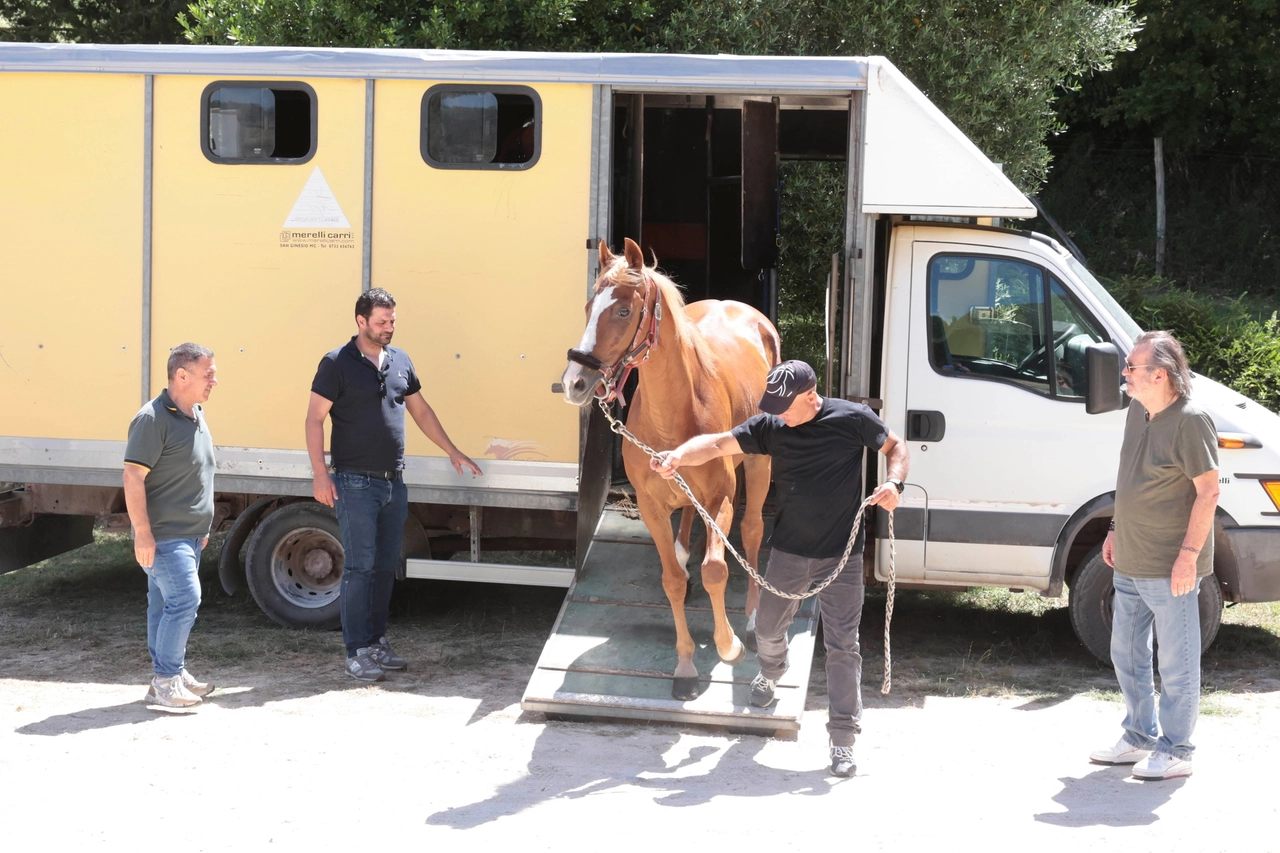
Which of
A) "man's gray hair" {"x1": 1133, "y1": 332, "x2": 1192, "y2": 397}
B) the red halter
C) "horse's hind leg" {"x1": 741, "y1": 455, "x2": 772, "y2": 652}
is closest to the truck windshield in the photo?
"man's gray hair" {"x1": 1133, "y1": 332, "x2": 1192, "y2": 397}

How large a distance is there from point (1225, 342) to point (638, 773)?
882cm

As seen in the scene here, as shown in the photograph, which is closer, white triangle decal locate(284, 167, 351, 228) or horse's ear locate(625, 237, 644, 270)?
horse's ear locate(625, 237, 644, 270)

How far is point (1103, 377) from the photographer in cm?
589

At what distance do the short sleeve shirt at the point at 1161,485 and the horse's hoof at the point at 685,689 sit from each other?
6.47 ft

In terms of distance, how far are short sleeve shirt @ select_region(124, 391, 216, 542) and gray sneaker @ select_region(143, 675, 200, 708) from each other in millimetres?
713

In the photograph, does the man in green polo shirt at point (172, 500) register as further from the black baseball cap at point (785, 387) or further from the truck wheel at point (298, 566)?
the black baseball cap at point (785, 387)

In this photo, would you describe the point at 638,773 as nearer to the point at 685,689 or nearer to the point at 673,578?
the point at 685,689

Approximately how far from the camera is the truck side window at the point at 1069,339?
253 inches

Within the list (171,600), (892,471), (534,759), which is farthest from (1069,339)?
(171,600)

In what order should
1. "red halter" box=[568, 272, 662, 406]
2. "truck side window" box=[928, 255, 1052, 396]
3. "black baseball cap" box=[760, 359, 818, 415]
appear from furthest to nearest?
"truck side window" box=[928, 255, 1052, 396] < "red halter" box=[568, 272, 662, 406] < "black baseball cap" box=[760, 359, 818, 415]

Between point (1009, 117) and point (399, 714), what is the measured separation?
7.99m

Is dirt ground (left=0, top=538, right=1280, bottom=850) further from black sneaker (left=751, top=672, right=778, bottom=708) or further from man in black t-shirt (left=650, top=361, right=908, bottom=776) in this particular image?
man in black t-shirt (left=650, top=361, right=908, bottom=776)

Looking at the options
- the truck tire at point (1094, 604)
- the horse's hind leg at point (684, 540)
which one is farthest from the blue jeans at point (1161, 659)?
the horse's hind leg at point (684, 540)

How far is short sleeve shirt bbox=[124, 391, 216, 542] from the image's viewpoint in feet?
18.0
